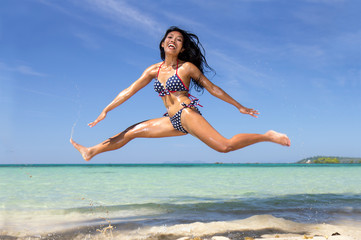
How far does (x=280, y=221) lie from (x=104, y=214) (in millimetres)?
4162

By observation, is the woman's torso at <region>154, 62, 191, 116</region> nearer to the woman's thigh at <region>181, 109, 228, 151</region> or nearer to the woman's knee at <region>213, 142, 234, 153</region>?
the woman's thigh at <region>181, 109, 228, 151</region>

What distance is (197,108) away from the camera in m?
5.19

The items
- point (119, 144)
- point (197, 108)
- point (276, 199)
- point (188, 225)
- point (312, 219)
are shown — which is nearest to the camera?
point (197, 108)

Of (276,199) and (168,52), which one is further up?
(168,52)

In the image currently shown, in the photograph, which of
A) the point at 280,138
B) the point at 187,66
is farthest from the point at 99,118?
the point at 280,138

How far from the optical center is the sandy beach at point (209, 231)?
5949 mm

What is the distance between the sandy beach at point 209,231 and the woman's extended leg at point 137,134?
1334 millimetres

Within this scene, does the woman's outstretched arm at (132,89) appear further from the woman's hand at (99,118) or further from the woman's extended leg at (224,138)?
the woman's extended leg at (224,138)

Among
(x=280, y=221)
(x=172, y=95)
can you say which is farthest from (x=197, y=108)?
(x=280, y=221)

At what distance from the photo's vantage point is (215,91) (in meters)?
5.18

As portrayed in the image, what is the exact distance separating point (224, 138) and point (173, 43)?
178 cm

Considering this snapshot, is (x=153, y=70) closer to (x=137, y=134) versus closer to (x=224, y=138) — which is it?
(x=137, y=134)

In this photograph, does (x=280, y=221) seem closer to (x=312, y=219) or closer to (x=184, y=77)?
(x=312, y=219)

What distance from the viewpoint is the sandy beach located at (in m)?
5.95
